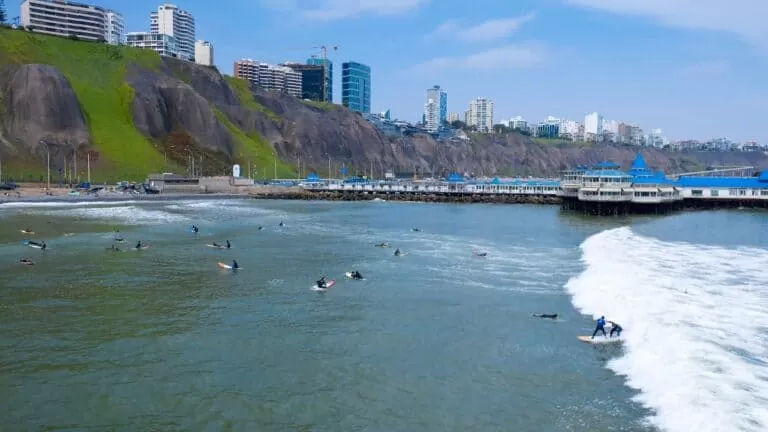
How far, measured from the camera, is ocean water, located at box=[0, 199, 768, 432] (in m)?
15.6

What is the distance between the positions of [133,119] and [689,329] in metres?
128

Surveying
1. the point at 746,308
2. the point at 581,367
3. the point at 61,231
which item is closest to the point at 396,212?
the point at 61,231

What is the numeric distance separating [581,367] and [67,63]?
14306cm

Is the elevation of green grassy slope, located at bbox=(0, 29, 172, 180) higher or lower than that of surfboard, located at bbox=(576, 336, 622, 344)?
higher

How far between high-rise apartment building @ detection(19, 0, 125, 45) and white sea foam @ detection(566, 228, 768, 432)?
15422 centimetres

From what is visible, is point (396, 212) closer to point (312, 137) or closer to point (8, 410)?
point (8, 410)

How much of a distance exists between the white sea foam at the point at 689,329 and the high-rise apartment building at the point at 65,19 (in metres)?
154

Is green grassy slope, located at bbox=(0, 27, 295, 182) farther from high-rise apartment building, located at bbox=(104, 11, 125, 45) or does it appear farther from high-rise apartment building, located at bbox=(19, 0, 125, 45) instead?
high-rise apartment building, located at bbox=(104, 11, 125, 45)

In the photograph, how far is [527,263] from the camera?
129 feet

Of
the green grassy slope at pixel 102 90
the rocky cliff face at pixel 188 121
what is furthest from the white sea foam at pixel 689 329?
the rocky cliff face at pixel 188 121

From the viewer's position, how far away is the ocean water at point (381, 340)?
51.3 feet

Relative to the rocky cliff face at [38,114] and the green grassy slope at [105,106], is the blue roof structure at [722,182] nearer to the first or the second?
the green grassy slope at [105,106]

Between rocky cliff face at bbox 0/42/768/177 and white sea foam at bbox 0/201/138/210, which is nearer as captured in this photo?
white sea foam at bbox 0/201/138/210

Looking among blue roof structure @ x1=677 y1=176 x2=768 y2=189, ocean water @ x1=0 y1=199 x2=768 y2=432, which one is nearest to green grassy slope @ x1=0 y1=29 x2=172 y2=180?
ocean water @ x1=0 y1=199 x2=768 y2=432
